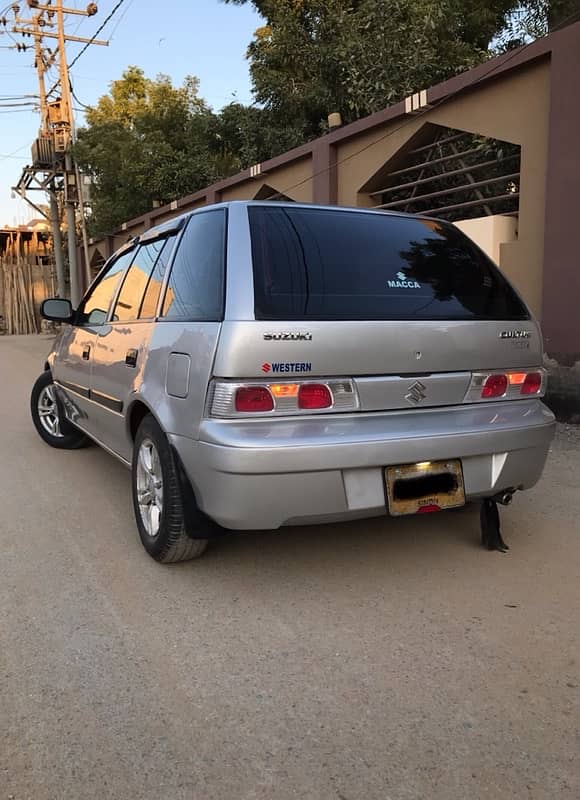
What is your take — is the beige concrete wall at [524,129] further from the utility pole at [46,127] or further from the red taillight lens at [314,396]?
the utility pole at [46,127]

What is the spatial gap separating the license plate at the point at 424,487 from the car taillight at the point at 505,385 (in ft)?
1.22

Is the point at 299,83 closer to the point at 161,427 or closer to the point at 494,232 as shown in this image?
the point at 494,232

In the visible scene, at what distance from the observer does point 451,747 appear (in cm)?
210

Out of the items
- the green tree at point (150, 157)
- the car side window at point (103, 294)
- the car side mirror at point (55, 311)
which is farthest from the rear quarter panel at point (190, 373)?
the green tree at point (150, 157)

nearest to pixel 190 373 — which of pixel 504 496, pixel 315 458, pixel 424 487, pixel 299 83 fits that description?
pixel 315 458

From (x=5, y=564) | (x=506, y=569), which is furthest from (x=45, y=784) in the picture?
(x=506, y=569)

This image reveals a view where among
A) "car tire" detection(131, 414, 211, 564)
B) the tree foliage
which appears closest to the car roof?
"car tire" detection(131, 414, 211, 564)

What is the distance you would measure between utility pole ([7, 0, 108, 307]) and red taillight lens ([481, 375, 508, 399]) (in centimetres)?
2032

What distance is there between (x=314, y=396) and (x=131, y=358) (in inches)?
53.0

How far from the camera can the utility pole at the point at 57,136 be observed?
22.5 m

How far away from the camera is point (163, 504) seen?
3.25m

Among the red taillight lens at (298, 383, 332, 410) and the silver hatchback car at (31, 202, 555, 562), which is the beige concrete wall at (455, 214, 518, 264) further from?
the red taillight lens at (298, 383, 332, 410)

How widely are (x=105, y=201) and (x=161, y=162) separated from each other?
12.7 ft

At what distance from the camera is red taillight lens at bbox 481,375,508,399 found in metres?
3.24
